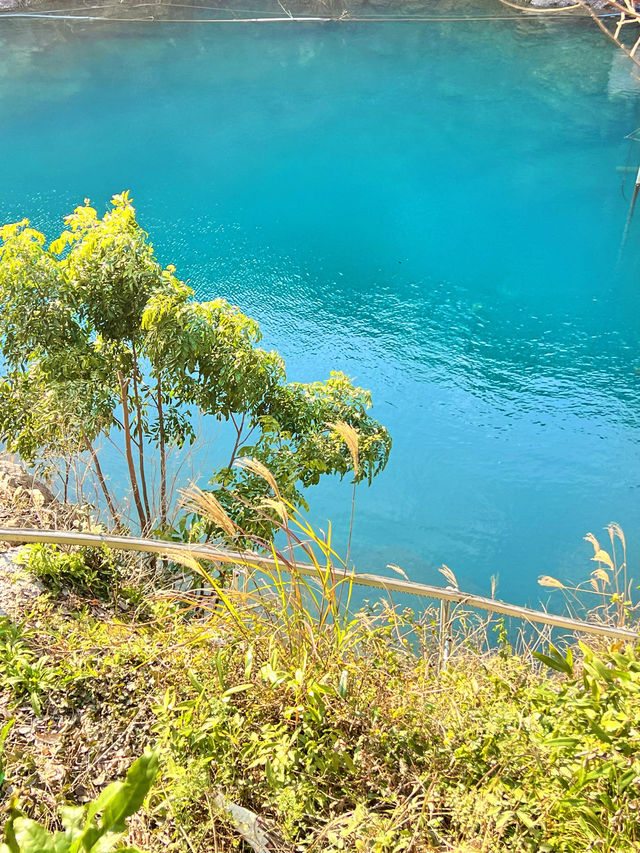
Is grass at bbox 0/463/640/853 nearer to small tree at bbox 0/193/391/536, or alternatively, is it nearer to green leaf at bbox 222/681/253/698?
green leaf at bbox 222/681/253/698

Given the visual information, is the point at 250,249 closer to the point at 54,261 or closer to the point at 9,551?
the point at 54,261

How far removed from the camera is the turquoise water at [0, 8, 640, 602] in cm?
643

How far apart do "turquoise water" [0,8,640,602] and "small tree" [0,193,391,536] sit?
1.00 meters

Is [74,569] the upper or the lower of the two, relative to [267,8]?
lower

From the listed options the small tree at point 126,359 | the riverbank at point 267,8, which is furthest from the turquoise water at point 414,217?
the small tree at point 126,359

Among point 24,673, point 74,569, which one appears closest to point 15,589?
point 74,569

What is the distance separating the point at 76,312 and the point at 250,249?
594 cm

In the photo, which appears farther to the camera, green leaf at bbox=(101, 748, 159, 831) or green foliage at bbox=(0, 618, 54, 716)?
green foliage at bbox=(0, 618, 54, 716)

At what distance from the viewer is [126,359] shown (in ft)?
13.2

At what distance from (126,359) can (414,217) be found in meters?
6.83

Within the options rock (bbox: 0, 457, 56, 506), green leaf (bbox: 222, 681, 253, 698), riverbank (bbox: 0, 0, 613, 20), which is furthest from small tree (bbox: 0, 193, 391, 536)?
riverbank (bbox: 0, 0, 613, 20)

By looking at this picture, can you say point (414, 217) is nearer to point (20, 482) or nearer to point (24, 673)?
point (20, 482)

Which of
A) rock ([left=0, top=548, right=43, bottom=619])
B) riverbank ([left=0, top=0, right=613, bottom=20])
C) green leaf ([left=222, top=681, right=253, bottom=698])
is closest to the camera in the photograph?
green leaf ([left=222, top=681, right=253, bottom=698])

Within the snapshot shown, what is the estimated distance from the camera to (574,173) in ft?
35.1
